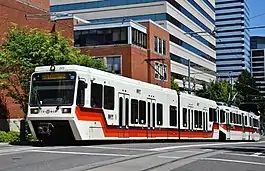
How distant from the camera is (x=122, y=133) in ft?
84.0

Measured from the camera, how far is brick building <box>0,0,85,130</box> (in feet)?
123

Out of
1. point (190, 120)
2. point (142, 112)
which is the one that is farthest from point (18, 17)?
point (142, 112)

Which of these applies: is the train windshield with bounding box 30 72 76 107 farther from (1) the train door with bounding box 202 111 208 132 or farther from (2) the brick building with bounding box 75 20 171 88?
(2) the brick building with bounding box 75 20 171 88

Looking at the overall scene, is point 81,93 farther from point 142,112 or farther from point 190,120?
point 190,120

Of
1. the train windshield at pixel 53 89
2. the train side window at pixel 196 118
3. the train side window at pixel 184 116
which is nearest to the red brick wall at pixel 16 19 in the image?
the train side window at pixel 184 116

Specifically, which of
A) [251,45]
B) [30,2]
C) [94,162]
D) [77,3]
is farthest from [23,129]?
[251,45]

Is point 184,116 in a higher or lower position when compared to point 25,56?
lower

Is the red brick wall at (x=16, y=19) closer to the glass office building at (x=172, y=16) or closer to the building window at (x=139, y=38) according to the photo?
the building window at (x=139, y=38)

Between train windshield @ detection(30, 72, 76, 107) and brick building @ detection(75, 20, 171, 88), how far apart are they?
40155 mm

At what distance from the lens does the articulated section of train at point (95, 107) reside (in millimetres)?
22016

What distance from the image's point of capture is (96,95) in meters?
23.2

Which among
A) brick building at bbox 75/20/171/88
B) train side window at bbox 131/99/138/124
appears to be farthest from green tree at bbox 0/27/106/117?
brick building at bbox 75/20/171/88

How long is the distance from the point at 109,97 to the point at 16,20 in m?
18.1

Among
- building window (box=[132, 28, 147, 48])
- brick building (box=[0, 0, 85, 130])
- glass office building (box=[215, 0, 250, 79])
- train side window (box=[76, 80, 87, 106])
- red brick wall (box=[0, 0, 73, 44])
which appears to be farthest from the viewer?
glass office building (box=[215, 0, 250, 79])
